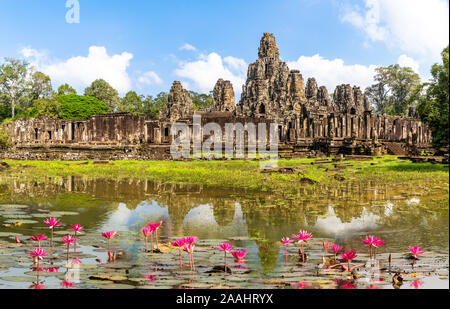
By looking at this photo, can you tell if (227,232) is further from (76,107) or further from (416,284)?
(76,107)

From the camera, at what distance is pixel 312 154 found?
1125 inches

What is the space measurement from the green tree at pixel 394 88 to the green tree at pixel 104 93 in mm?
48566

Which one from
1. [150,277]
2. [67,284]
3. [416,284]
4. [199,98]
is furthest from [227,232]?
[199,98]

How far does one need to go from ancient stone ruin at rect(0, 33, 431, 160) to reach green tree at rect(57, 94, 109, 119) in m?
13.9

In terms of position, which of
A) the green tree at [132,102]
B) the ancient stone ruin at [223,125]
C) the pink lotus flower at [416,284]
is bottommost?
the pink lotus flower at [416,284]

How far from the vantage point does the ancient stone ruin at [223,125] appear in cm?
2978

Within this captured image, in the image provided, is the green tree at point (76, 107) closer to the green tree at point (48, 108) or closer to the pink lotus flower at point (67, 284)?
the green tree at point (48, 108)

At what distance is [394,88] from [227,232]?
218 ft

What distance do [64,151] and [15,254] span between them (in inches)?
1233

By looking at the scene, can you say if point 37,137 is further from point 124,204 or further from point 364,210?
point 364,210

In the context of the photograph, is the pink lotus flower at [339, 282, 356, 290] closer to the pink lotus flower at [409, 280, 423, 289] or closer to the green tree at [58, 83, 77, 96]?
the pink lotus flower at [409, 280, 423, 289]

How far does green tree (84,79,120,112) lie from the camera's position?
68.6 m

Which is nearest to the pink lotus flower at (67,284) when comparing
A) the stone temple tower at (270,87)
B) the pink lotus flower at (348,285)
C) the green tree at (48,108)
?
the pink lotus flower at (348,285)
